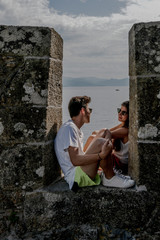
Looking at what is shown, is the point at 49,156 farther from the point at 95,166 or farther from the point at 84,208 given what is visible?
the point at 84,208

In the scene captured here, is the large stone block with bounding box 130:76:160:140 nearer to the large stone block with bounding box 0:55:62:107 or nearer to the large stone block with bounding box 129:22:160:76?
the large stone block with bounding box 129:22:160:76

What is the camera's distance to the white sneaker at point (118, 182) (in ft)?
10.1

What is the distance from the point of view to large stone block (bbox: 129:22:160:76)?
2.97 metres

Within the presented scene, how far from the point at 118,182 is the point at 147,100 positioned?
3.39ft

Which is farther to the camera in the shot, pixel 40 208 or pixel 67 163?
pixel 67 163

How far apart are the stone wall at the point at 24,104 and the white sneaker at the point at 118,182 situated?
773 mm

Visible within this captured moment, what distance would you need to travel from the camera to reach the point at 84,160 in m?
3.11

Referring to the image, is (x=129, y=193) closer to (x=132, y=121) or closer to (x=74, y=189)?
(x=74, y=189)

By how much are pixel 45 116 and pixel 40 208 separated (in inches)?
42.9

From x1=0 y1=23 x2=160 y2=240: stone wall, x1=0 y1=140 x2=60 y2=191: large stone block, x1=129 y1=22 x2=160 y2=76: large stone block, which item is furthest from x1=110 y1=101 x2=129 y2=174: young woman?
x1=0 y1=140 x2=60 y2=191: large stone block

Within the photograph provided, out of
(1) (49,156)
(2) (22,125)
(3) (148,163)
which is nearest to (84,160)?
(1) (49,156)

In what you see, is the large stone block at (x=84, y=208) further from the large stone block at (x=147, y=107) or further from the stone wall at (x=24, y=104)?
the large stone block at (x=147, y=107)

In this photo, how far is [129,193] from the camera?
118 inches

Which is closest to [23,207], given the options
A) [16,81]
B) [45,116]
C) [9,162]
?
[9,162]
